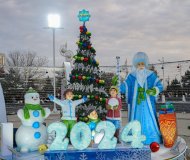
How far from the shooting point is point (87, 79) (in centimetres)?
784

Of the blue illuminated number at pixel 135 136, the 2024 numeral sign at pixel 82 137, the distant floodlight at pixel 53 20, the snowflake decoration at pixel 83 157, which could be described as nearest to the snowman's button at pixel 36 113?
the 2024 numeral sign at pixel 82 137

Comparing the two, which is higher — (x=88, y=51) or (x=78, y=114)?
A: (x=88, y=51)

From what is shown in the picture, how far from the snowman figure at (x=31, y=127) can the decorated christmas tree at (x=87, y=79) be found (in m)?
1.52

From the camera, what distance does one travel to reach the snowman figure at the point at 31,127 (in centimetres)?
613

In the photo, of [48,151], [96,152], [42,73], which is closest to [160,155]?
[96,152]

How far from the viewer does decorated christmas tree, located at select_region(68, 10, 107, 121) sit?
7.81 m

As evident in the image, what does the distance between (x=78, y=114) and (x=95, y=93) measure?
666mm

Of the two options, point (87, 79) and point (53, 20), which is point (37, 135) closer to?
point (87, 79)

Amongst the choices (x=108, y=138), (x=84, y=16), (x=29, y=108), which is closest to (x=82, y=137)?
(x=108, y=138)

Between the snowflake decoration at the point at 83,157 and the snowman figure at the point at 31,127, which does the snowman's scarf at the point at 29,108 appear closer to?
the snowman figure at the point at 31,127

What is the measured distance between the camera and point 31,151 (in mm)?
6160

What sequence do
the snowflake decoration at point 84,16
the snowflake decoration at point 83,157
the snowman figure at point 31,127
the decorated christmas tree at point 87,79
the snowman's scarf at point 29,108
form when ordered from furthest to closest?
the snowflake decoration at point 84,16 → the decorated christmas tree at point 87,79 → the snowman's scarf at point 29,108 → the snowman figure at point 31,127 → the snowflake decoration at point 83,157

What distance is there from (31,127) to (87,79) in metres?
2.15

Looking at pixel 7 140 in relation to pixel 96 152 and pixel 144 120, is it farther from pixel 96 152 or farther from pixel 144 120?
pixel 144 120
